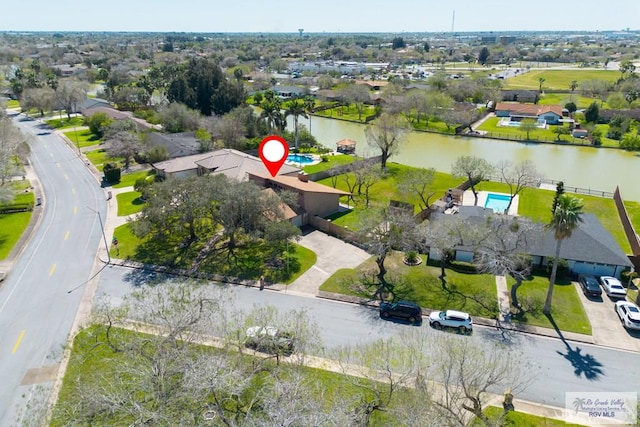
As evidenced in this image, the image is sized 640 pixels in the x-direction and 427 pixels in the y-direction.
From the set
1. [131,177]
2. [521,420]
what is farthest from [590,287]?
[131,177]

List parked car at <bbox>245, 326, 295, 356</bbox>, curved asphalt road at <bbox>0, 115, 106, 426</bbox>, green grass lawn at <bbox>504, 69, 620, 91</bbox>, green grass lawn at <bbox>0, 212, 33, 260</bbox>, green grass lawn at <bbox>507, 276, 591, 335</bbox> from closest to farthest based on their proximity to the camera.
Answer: parked car at <bbox>245, 326, 295, 356</bbox>, curved asphalt road at <bbox>0, 115, 106, 426</bbox>, green grass lawn at <bbox>507, 276, 591, 335</bbox>, green grass lawn at <bbox>0, 212, 33, 260</bbox>, green grass lawn at <bbox>504, 69, 620, 91</bbox>

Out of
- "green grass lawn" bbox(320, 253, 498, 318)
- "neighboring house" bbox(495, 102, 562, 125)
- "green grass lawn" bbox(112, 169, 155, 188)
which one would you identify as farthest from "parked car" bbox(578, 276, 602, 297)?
"neighboring house" bbox(495, 102, 562, 125)

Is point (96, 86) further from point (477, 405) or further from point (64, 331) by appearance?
point (477, 405)

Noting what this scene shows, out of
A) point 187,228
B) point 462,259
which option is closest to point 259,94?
point 187,228

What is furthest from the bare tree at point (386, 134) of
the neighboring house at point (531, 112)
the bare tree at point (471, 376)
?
the neighboring house at point (531, 112)

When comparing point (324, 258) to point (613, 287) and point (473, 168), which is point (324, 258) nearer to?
point (473, 168)

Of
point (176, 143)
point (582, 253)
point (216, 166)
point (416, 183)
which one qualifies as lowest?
point (582, 253)

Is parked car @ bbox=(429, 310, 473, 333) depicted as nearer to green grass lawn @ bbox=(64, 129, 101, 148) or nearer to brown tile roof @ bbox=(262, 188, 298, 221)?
brown tile roof @ bbox=(262, 188, 298, 221)
